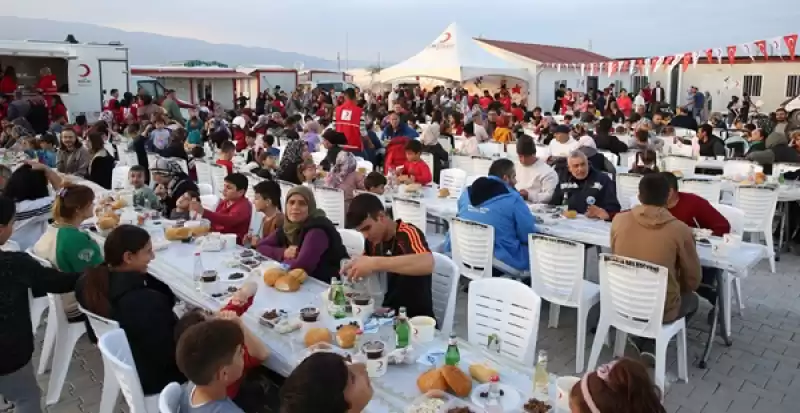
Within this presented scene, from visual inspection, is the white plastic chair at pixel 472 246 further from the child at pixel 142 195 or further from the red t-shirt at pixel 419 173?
the child at pixel 142 195

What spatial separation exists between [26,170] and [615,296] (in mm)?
5267

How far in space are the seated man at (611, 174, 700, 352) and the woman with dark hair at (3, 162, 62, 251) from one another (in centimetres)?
496

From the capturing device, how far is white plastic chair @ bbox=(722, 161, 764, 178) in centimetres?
803

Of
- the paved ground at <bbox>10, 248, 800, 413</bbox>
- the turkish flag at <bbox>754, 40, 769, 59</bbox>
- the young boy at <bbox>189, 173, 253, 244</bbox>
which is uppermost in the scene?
the turkish flag at <bbox>754, 40, 769, 59</bbox>

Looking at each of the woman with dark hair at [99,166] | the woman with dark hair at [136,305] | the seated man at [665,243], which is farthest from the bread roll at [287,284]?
the woman with dark hair at [99,166]

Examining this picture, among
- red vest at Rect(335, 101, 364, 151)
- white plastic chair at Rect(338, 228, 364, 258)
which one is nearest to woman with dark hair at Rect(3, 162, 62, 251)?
white plastic chair at Rect(338, 228, 364, 258)

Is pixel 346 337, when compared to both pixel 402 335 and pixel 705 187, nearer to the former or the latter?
pixel 402 335

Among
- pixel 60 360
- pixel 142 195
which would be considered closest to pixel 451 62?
pixel 142 195

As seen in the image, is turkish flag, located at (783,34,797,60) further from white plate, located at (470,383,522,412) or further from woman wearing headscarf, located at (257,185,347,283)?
white plate, located at (470,383,522,412)

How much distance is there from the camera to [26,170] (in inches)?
242

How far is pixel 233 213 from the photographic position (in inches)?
226

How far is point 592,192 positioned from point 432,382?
12.9 ft

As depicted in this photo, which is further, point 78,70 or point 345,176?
point 78,70

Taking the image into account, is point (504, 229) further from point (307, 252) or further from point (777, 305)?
point (777, 305)
